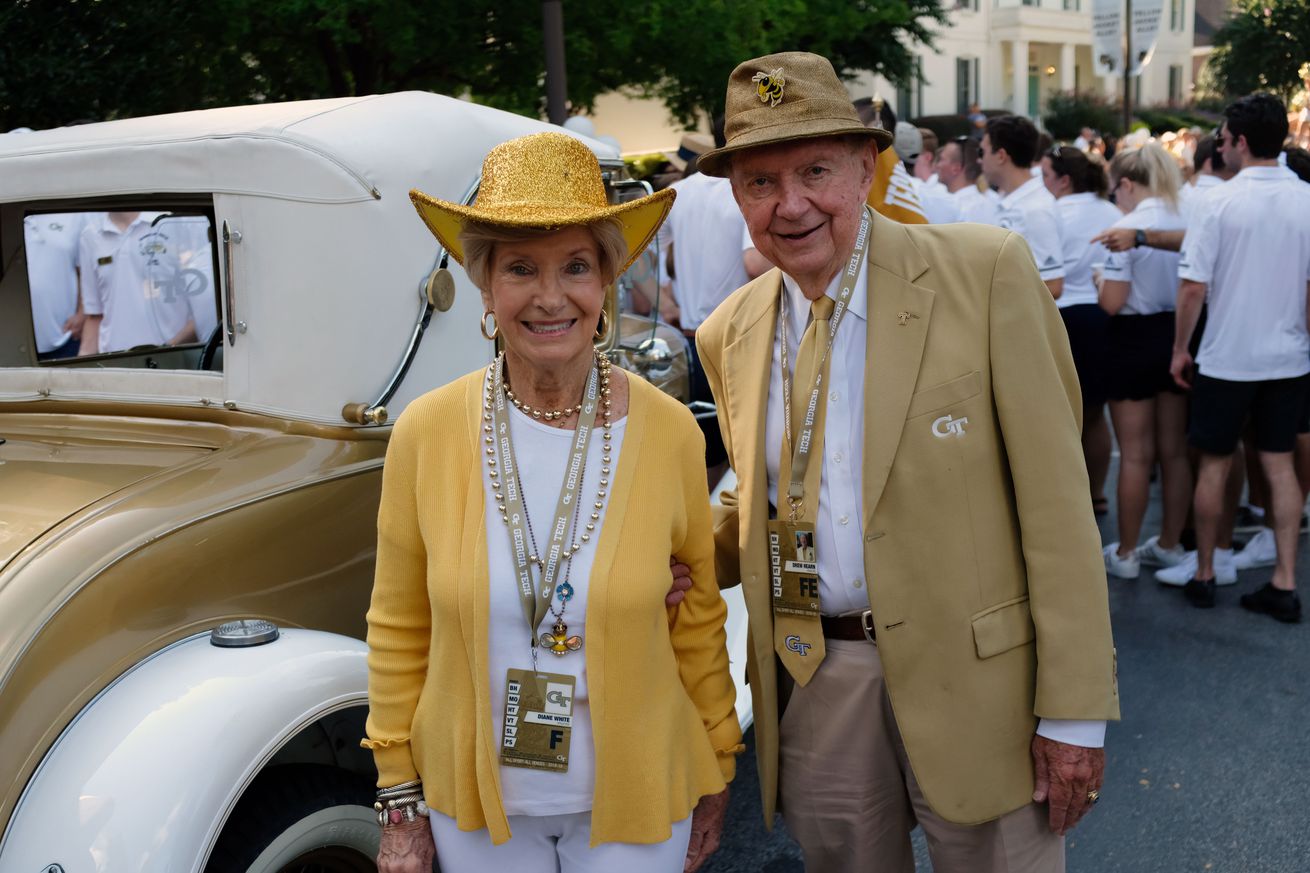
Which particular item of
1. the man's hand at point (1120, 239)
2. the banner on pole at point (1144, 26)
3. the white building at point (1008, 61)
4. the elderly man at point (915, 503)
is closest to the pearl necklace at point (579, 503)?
the elderly man at point (915, 503)

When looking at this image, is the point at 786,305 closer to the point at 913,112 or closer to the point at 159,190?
the point at 159,190

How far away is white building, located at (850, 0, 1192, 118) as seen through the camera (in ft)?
145

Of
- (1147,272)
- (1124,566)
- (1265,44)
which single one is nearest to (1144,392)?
(1147,272)

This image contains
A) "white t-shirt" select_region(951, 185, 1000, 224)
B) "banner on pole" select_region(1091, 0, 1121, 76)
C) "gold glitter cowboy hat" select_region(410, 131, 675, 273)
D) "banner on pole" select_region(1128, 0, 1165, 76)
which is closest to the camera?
"gold glitter cowboy hat" select_region(410, 131, 675, 273)

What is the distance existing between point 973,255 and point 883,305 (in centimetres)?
19

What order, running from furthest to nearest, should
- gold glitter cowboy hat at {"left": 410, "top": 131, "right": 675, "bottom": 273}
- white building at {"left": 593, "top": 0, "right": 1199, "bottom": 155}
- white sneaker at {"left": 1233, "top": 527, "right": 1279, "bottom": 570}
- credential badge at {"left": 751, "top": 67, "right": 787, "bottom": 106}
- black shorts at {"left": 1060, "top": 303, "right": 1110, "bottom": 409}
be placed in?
white building at {"left": 593, "top": 0, "right": 1199, "bottom": 155} → black shorts at {"left": 1060, "top": 303, "right": 1110, "bottom": 409} → white sneaker at {"left": 1233, "top": 527, "right": 1279, "bottom": 570} → credential badge at {"left": 751, "top": 67, "right": 787, "bottom": 106} → gold glitter cowboy hat at {"left": 410, "top": 131, "right": 675, "bottom": 273}

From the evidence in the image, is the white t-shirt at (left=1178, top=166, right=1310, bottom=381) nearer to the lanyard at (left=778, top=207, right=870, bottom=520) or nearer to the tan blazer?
the tan blazer

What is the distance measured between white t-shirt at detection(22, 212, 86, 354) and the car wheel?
189 cm

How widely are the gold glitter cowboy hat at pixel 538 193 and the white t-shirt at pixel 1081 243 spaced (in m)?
5.08

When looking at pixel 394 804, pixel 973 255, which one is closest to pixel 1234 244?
pixel 973 255

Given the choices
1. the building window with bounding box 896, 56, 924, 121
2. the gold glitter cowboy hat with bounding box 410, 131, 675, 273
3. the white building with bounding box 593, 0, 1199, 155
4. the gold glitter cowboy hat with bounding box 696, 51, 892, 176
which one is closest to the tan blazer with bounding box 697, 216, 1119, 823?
the gold glitter cowboy hat with bounding box 696, 51, 892, 176

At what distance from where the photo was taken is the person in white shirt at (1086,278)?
21.4 feet

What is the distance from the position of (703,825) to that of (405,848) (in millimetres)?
549

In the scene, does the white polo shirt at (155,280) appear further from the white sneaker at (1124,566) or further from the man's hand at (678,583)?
the white sneaker at (1124,566)
